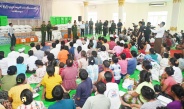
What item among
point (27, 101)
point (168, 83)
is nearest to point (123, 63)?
point (168, 83)

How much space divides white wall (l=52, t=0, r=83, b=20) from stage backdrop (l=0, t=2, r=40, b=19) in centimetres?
320

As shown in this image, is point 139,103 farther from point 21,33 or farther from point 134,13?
point 134,13

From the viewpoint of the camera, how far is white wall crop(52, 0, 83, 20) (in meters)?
15.9

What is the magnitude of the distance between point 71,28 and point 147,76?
9570 mm

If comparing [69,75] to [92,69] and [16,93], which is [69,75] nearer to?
[92,69]

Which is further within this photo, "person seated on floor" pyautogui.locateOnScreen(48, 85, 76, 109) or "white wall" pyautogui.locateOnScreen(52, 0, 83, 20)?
"white wall" pyautogui.locateOnScreen(52, 0, 83, 20)

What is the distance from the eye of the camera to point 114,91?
8.27 feet

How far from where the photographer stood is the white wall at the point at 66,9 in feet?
52.2

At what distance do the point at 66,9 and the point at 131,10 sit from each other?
6319 mm

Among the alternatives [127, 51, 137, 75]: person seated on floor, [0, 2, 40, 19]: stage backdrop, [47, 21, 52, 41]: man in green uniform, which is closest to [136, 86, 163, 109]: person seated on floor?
[127, 51, 137, 75]: person seated on floor

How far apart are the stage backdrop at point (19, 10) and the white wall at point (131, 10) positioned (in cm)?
732

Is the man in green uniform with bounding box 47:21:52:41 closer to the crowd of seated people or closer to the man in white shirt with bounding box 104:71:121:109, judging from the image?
the crowd of seated people

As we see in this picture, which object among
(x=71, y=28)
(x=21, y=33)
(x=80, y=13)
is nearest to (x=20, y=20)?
(x=21, y=33)

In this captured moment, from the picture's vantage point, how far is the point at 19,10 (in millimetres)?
11773
